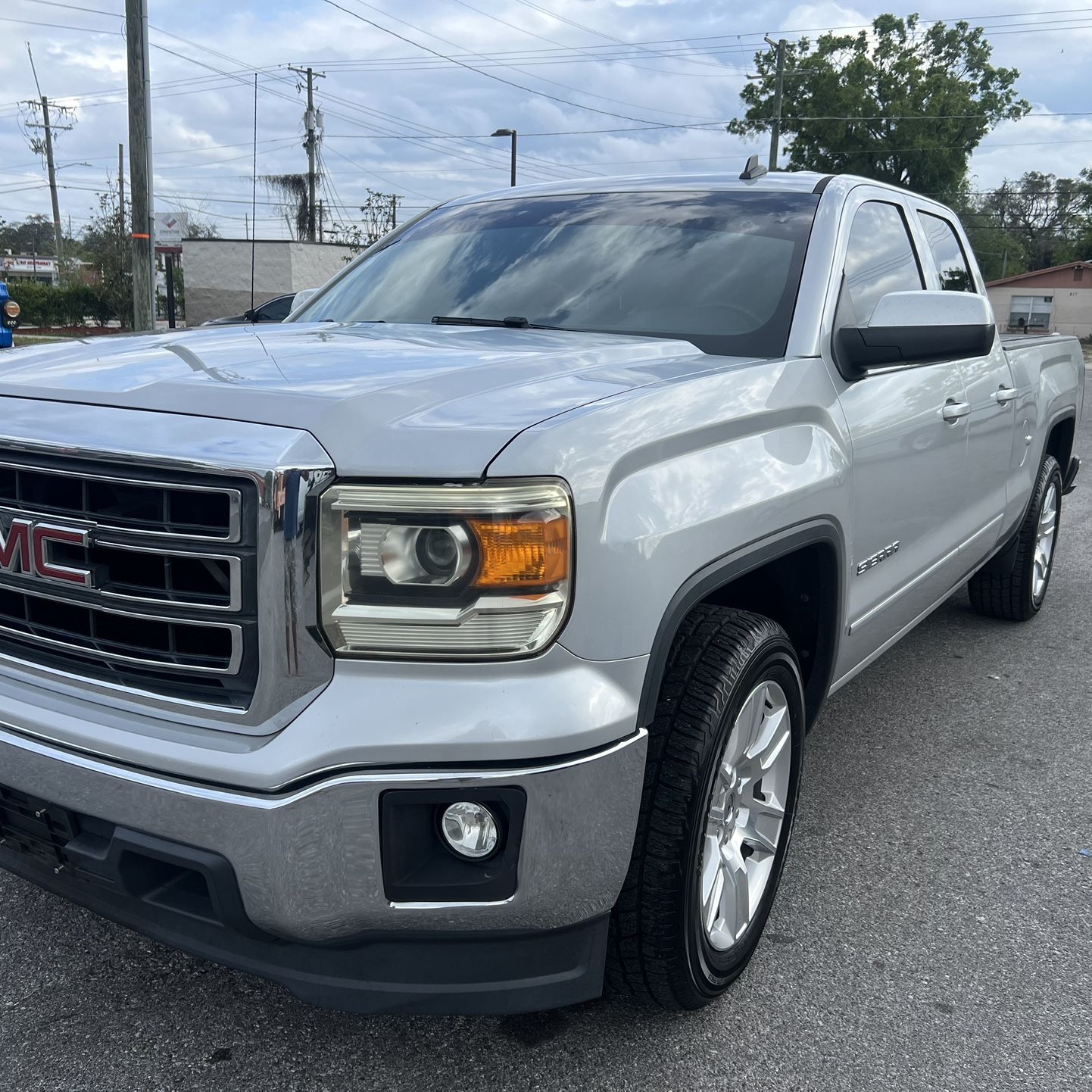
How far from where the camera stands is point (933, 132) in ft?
158

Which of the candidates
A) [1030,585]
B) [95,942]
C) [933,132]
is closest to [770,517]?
[95,942]

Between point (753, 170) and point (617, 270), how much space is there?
701 mm

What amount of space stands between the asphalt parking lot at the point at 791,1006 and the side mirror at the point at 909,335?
4.49 feet

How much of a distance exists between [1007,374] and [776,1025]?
9.43ft

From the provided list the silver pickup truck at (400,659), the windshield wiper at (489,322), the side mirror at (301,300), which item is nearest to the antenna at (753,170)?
the windshield wiper at (489,322)

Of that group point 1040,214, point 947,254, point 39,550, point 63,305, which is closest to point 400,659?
point 39,550

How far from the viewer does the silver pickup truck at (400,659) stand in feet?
5.65

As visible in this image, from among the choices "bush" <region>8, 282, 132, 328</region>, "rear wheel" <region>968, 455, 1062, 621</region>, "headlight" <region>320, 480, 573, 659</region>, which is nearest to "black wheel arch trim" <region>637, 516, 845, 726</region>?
"headlight" <region>320, 480, 573, 659</region>

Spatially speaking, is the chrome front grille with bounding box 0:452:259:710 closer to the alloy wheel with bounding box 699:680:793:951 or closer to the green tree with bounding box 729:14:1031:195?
the alloy wheel with bounding box 699:680:793:951

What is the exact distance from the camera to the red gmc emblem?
6.09 ft

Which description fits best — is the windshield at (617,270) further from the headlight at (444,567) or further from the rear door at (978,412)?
the headlight at (444,567)

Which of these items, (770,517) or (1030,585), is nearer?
(770,517)

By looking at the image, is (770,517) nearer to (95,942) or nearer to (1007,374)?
(95,942)

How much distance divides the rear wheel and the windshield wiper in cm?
300
